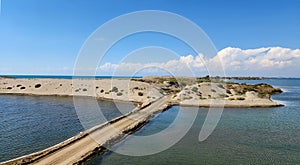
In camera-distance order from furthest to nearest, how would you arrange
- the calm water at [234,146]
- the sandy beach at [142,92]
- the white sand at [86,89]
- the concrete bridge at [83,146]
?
the white sand at [86,89], the sandy beach at [142,92], the calm water at [234,146], the concrete bridge at [83,146]

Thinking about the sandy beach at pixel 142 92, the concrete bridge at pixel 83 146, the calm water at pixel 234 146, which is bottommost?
the calm water at pixel 234 146

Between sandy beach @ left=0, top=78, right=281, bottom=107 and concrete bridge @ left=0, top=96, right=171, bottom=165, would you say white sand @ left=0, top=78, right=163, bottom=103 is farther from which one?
concrete bridge @ left=0, top=96, right=171, bottom=165

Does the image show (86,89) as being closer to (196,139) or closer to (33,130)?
(33,130)

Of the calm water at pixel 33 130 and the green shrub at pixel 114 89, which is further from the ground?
the green shrub at pixel 114 89

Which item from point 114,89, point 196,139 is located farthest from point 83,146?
point 114,89

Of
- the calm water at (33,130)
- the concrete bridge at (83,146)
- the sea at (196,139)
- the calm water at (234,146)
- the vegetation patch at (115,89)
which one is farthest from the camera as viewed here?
the vegetation patch at (115,89)

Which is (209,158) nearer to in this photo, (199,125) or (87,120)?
(199,125)

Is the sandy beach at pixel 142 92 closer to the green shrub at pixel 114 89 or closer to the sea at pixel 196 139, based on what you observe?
the green shrub at pixel 114 89

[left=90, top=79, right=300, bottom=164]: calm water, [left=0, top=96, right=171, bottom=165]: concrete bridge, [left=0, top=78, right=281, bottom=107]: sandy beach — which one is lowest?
[left=90, top=79, right=300, bottom=164]: calm water

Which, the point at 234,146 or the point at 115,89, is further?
the point at 115,89

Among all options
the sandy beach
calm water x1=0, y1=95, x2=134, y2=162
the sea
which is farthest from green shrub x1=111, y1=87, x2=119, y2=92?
the sea

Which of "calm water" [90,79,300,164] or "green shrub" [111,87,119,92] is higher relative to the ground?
"green shrub" [111,87,119,92]

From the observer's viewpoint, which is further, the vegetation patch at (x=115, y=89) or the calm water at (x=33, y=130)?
the vegetation patch at (x=115, y=89)

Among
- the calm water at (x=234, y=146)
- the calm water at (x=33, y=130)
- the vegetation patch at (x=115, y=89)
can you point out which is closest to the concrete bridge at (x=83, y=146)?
the calm water at (x=234, y=146)
